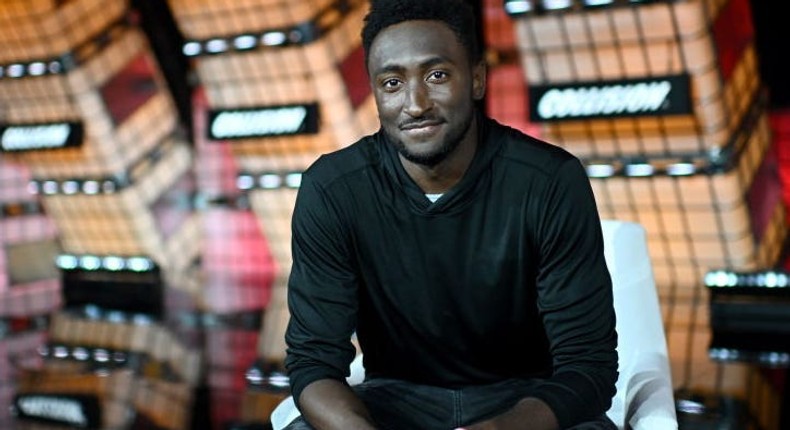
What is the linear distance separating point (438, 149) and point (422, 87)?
0.10m

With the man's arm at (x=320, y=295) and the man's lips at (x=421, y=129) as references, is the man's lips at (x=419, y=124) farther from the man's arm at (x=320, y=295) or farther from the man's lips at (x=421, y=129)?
the man's arm at (x=320, y=295)

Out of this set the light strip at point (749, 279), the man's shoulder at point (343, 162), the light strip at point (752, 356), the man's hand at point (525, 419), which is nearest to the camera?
the man's hand at point (525, 419)

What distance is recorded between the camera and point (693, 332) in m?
4.98

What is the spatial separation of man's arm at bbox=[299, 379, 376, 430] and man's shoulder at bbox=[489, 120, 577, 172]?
0.45 m

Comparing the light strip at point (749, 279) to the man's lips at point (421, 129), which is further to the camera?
the light strip at point (749, 279)

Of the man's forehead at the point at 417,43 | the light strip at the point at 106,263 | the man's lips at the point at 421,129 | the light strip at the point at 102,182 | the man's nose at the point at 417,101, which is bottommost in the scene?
the light strip at the point at 106,263

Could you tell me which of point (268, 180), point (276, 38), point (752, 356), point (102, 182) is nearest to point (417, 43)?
point (752, 356)

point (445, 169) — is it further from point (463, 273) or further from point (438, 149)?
point (463, 273)

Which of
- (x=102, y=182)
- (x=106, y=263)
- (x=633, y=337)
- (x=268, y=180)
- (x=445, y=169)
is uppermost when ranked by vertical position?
(x=445, y=169)

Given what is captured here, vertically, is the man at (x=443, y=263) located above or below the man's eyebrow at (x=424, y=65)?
below

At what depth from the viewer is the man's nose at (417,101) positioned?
5.58ft

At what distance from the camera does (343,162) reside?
6.02ft

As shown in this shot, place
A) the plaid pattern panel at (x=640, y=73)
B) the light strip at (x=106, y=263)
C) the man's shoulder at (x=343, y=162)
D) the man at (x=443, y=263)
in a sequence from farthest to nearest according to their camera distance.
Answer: the light strip at (x=106, y=263) → the plaid pattern panel at (x=640, y=73) → the man's shoulder at (x=343, y=162) → the man at (x=443, y=263)

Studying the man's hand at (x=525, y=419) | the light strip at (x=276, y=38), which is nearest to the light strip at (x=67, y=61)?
the light strip at (x=276, y=38)
